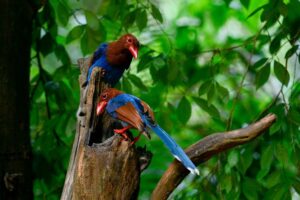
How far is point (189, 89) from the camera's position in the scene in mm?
4359

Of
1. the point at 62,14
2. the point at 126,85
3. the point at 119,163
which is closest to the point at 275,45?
the point at 126,85

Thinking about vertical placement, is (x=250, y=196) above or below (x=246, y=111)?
above

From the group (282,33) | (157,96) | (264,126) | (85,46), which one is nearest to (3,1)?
(85,46)

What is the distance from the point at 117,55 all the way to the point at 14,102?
0.64 m

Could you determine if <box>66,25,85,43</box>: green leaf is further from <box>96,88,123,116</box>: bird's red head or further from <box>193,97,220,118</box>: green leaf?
<box>96,88,123,116</box>: bird's red head

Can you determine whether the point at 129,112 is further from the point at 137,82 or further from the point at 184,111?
the point at 137,82

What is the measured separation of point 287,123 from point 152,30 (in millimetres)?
1822

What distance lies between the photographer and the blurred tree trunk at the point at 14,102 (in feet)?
11.1

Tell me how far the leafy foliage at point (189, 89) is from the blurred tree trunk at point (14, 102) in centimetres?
21

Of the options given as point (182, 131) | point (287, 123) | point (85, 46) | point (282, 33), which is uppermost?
point (85, 46)

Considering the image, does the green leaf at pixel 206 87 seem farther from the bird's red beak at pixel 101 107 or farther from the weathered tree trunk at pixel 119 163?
the weathered tree trunk at pixel 119 163

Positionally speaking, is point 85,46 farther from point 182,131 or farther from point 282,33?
point 182,131

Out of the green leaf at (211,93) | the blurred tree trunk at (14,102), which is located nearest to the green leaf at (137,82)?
the green leaf at (211,93)

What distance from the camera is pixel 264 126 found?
2465 mm
